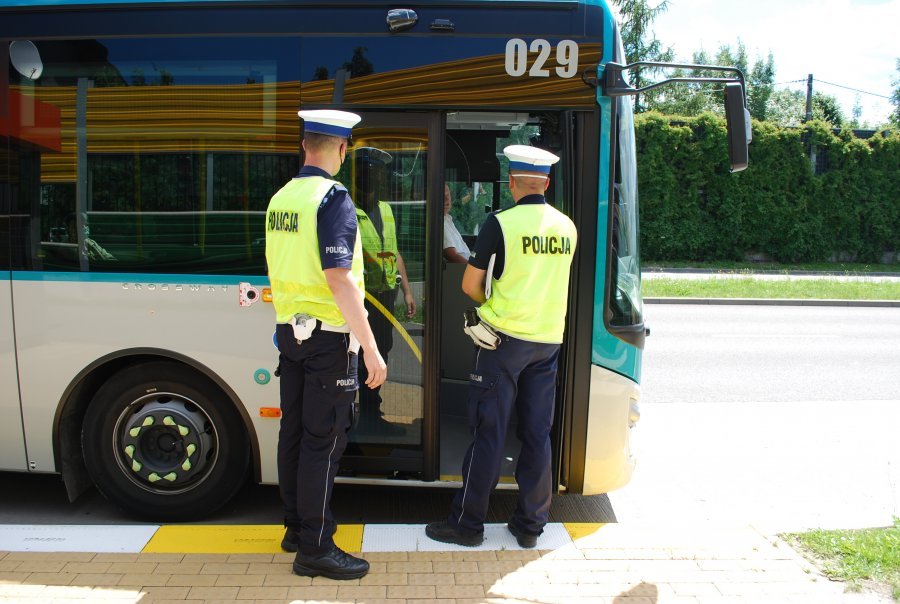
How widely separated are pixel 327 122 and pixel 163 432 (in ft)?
6.90

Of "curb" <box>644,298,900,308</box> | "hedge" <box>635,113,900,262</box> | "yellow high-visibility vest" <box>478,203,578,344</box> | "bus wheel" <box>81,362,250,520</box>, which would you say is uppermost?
"hedge" <box>635,113,900,262</box>

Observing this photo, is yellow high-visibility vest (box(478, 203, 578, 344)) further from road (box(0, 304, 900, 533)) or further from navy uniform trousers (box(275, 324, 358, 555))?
road (box(0, 304, 900, 533))

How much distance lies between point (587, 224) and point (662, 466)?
2517 millimetres

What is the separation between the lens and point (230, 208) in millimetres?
4164

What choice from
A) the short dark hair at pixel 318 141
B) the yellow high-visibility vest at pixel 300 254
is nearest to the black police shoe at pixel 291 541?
the yellow high-visibility vest at pixel 300 254

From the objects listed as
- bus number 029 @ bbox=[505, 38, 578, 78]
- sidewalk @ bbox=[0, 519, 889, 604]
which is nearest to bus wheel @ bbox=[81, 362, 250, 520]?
sidewalk @ bbox=[0, 519, 889, 604]

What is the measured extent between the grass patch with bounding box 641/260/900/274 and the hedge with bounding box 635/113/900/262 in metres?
0.39

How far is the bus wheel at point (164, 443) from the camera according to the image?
4250mm

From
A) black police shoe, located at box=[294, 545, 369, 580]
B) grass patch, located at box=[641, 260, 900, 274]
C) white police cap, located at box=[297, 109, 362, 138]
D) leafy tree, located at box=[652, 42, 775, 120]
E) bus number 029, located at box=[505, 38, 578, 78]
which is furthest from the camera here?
leafy tree, located at box=[652, 42, 775, 120]

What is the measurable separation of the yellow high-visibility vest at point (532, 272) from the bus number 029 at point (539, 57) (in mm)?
787

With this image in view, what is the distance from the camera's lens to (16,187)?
4238 mm

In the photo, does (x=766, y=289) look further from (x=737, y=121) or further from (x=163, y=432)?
(x=163, y=432)

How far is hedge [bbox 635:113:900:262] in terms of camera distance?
896 inches

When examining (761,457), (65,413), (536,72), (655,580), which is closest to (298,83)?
(536,72)
